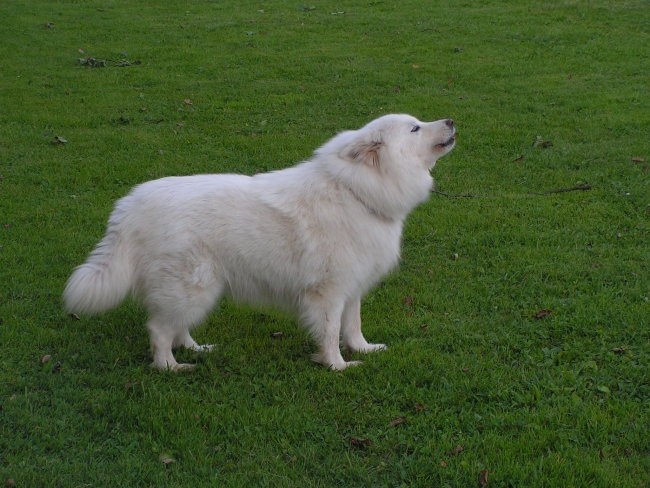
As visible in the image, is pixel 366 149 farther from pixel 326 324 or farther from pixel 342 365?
pixel 342 365

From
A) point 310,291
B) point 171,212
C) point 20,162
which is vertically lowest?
point 20,162

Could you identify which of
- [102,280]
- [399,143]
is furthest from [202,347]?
[399,143]

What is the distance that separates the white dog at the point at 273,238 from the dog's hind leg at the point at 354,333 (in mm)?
182

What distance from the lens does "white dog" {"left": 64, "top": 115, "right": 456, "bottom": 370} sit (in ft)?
16.6

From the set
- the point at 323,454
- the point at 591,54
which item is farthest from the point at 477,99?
the point at 323,454

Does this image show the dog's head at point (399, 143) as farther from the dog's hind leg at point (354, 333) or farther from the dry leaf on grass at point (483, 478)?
the dry leaf on grass at point (483, 478)

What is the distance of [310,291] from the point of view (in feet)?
17.3

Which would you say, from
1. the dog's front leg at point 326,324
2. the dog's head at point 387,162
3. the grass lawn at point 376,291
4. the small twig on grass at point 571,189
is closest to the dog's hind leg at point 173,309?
the grass lawn at point 376,291

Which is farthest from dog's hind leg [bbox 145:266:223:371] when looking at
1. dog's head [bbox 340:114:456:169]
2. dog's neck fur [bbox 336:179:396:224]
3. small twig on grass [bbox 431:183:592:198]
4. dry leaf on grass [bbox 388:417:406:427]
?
small twig on grass [bbox 431:183:592:198]

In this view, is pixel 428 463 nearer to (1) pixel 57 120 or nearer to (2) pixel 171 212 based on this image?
(2) pixel 171 212

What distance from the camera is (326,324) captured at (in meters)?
5.31

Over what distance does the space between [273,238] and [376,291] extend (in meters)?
1.79

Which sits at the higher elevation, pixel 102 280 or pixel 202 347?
pixel 102 280

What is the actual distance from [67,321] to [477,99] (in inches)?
359
